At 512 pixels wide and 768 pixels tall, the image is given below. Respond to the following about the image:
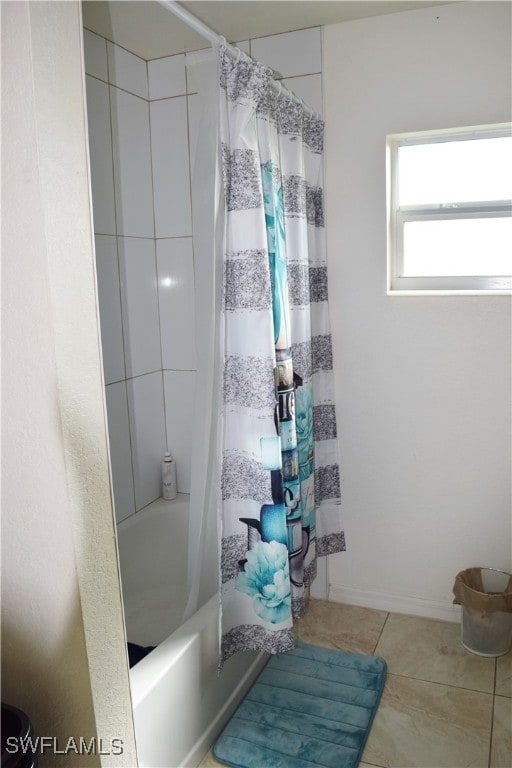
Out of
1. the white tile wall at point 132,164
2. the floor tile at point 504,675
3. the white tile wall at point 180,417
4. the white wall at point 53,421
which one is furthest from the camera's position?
the white tile wall at point 180,417

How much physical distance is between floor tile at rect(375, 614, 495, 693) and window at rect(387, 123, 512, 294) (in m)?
1.37

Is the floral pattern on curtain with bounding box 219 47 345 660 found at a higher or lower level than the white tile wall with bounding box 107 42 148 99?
lower

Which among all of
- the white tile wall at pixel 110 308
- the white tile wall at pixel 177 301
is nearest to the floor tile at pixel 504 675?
the white tile wall at pixel 177 301

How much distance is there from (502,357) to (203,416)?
1.18 metres

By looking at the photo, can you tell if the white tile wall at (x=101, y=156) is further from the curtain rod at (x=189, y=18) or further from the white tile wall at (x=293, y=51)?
the curtain rod at (x=189, y=18)

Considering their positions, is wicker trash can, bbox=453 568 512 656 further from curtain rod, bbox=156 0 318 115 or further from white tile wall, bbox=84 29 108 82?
white tile wall, bbox=84 29 108 82

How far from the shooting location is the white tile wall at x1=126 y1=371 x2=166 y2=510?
2.64 metres

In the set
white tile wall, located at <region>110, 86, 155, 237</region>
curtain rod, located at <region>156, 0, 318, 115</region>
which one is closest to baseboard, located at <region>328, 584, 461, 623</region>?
white tile wall, located at <region>110, 86, 155, 237</region>

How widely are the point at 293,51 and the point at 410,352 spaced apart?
4.12ft

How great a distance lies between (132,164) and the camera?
101 inches

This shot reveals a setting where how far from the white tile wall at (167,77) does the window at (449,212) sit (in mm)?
959

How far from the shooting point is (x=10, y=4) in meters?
0.87

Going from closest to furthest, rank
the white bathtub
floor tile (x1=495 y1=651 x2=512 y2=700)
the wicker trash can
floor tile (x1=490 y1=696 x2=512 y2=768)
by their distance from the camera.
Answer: the white bathtub, floor tile (x1=490 y1=696 x2=512 y2=768), floor tile (x1=495 y1=651 x2=512 y2=700), the wicker trash can

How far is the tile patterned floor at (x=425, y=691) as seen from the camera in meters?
1.83
